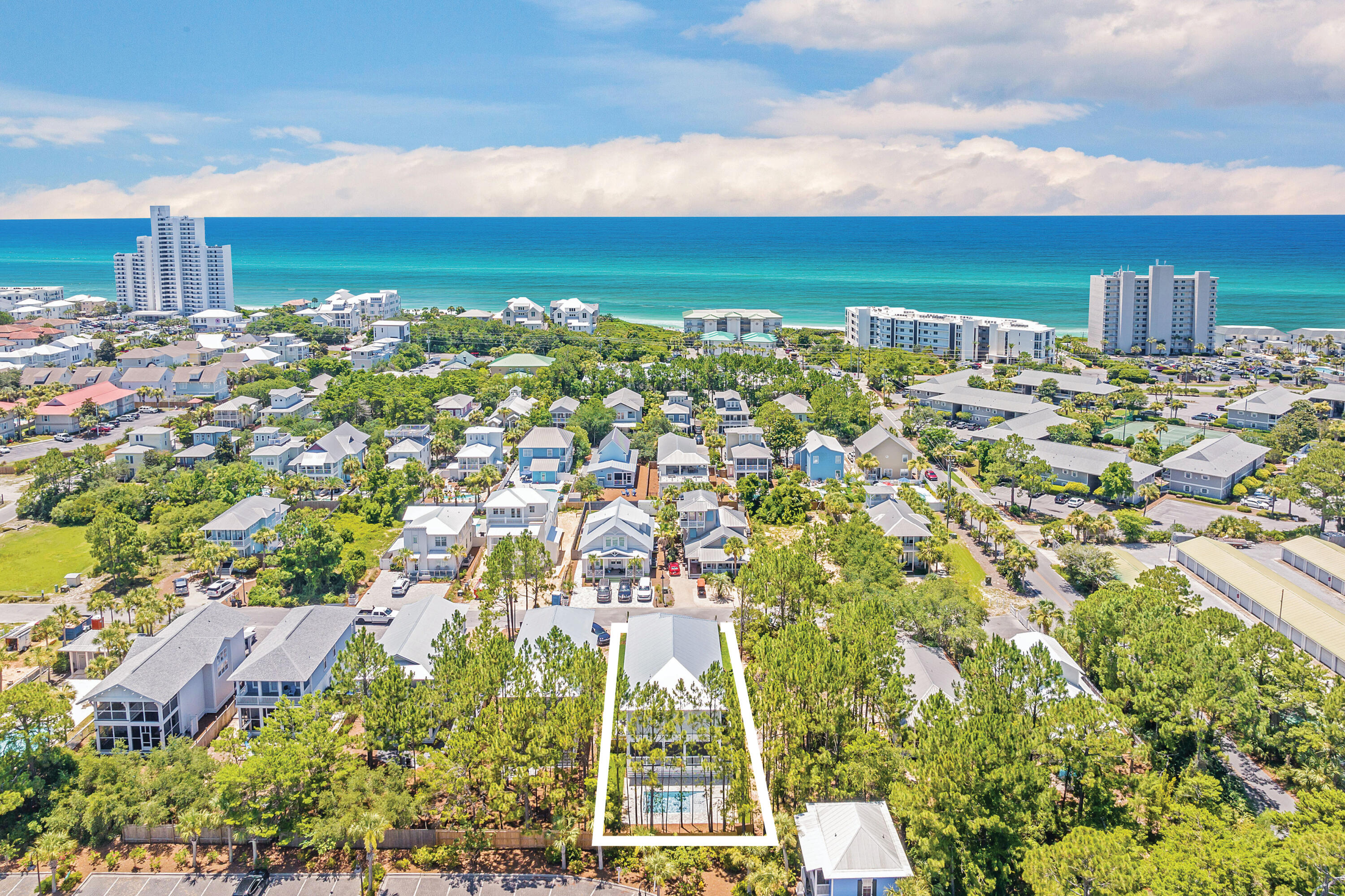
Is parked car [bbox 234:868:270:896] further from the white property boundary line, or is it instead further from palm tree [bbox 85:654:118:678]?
palm tree [bbox 85:654:118:678]

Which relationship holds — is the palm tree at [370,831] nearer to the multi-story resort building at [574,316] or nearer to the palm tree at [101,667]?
the palm tree at [101,667]

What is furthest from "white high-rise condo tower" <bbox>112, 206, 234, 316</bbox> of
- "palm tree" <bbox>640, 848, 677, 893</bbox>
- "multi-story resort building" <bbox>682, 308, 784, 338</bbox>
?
"palm tree" <bbox>640, 848, 677, 893</bbox>

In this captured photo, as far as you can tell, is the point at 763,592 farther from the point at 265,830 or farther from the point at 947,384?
the point at 947,384

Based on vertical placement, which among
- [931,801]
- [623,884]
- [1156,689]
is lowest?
[623,884]

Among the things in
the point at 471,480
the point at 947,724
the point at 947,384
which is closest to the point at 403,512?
the point at 471,480

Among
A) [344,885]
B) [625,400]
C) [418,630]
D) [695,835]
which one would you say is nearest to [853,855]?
[695,835]

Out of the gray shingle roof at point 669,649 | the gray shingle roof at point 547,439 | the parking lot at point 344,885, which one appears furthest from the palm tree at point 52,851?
the gray shingle roof at point 547,439

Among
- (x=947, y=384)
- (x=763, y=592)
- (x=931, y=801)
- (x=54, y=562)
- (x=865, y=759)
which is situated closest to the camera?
(x=931, y=801)
